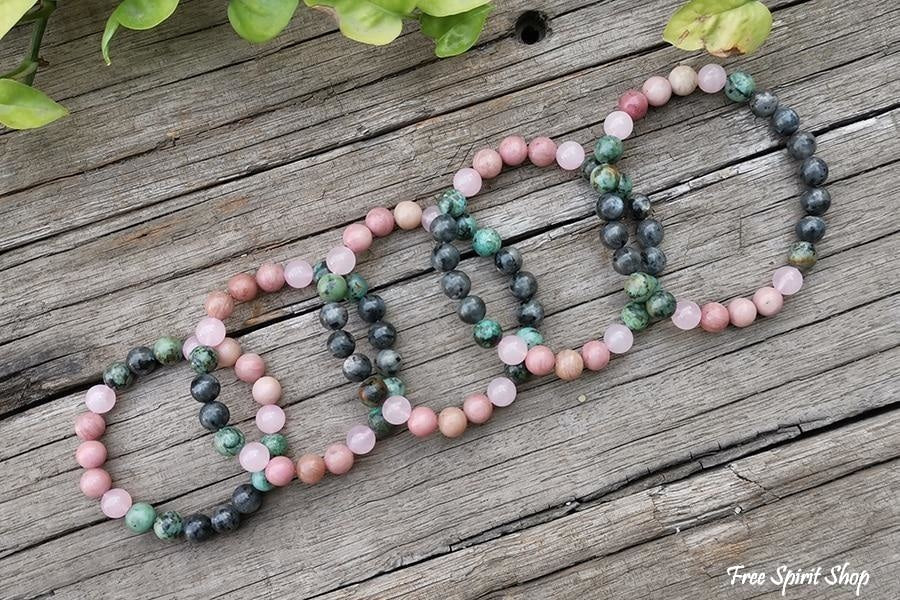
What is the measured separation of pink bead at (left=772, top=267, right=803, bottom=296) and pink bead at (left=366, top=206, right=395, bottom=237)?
69 centimetres

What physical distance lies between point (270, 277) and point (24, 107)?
1.61ft

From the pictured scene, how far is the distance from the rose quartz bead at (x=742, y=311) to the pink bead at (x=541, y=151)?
0.42 meters

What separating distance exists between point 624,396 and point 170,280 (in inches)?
33.4

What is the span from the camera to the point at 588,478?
4.69 ft

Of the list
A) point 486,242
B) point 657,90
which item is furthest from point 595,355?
point 657,90

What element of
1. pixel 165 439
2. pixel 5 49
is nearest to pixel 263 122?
pixel 5 49

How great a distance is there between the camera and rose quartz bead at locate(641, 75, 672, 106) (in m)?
1.50

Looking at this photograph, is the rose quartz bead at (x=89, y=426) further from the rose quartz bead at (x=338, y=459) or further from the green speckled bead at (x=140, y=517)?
the rose quartz bead at (x=338, y=459)

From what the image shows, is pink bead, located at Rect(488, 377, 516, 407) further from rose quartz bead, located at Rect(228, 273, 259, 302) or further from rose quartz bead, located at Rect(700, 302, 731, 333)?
rose quartz bead, located at Rect(228, 273, 259, 302)

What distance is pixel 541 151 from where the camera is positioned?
4.87 ft

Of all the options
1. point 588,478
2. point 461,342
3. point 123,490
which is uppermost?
point 461,342

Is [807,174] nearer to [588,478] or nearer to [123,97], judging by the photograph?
[588,478]

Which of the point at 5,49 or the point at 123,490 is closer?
the point at 123,490

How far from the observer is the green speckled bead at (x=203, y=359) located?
4.67 ft
